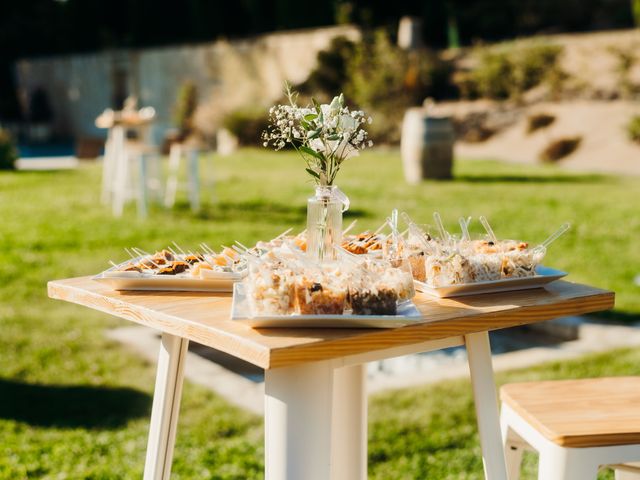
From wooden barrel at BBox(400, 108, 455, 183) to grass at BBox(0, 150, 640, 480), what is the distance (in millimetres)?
269

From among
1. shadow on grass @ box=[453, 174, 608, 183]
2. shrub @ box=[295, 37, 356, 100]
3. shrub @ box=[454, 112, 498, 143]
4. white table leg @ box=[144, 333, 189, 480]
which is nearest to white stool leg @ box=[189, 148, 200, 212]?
shadow on grass @ box=[453, 174, 608, 183]

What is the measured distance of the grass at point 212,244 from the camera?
346 cm

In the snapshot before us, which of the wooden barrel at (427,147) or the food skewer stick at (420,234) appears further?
the wooden barrel at (427,147)

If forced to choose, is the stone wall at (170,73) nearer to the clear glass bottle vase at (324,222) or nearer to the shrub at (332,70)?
the shrub at (332,70)

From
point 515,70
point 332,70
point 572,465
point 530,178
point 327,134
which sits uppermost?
point 332,70

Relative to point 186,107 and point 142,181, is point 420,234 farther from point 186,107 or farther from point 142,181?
point 186,107

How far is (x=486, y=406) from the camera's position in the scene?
2068mm

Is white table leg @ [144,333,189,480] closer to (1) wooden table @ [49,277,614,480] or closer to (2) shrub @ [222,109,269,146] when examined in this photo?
(1) wooden table @ [49,277,614,480]

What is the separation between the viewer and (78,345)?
491 cm

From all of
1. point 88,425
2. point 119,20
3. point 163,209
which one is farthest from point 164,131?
point 119,20

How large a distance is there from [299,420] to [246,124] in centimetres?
1637

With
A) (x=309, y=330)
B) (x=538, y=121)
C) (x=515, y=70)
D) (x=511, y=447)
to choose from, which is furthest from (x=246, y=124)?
(x=309, y=330)

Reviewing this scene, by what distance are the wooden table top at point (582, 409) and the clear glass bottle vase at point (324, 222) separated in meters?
0.61

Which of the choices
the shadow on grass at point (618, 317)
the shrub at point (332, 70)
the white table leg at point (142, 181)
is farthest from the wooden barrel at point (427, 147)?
the shrub at point (332, 70)
